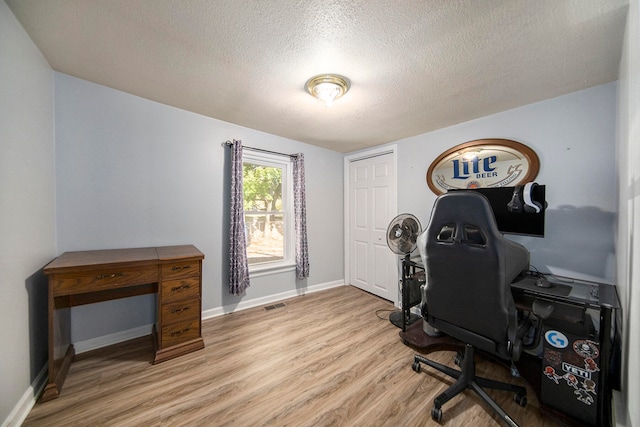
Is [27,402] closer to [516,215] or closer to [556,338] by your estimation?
[556,338]

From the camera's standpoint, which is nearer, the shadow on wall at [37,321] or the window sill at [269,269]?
the shadow on wall at [37,321]

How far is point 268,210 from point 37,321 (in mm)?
2228

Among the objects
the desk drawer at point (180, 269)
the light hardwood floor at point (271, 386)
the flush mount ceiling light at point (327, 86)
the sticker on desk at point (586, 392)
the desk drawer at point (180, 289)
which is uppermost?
the flush mount ceiling light at point (327, 86)

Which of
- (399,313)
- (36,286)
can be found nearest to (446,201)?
(399,313)

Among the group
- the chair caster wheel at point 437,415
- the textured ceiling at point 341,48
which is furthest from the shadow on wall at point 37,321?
the chair caster wheel at point 437,415

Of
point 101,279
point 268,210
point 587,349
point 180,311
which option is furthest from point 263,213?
point 587,349

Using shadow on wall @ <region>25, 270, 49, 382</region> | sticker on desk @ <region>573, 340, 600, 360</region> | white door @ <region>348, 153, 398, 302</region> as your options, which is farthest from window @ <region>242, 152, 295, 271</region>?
sticker on desk @ <region>573, 340, 600, 360</region>

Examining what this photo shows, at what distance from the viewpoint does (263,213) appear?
3199mm

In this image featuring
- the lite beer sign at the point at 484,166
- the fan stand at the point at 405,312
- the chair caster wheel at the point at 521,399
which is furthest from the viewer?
the fan stand at the point at 405,312

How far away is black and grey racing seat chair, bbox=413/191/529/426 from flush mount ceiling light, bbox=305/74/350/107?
47.2 inches

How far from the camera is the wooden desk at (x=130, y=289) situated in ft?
5.08

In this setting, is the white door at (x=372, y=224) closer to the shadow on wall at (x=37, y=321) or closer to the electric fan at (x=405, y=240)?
the electric fan at (x=405, y=240)

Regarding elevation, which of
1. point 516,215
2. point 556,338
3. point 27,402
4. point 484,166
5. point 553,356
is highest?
point 484,166

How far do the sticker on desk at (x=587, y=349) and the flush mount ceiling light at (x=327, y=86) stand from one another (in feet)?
7.60
